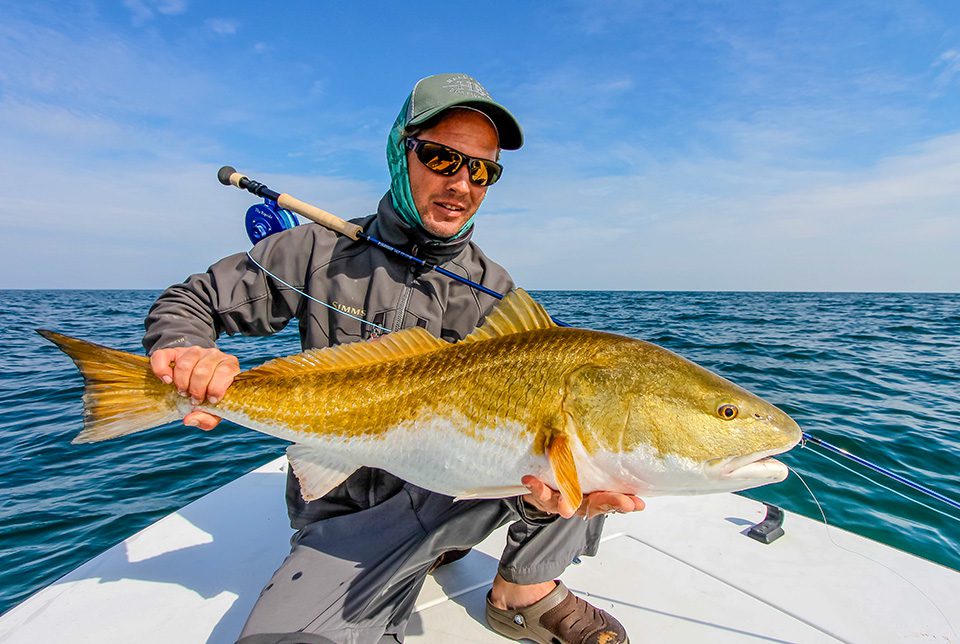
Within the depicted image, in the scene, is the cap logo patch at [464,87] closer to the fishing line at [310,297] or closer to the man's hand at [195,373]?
the fishing line at [310,297]

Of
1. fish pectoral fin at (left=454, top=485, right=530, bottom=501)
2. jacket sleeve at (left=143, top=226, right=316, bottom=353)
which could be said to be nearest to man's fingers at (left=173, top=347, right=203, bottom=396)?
jacket sleeve at (left=143, top=226, right=316, bottom=353)

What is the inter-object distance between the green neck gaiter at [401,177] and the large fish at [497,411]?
1046 mm

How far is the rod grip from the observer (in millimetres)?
3332

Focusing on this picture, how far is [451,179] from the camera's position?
126 inches

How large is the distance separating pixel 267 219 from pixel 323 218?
0.77 metres

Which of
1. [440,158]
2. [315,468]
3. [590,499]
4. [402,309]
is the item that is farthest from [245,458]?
[590,499]

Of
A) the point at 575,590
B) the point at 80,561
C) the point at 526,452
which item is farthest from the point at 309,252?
the point at 80,561

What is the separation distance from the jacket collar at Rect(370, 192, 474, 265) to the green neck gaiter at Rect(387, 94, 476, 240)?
33mm

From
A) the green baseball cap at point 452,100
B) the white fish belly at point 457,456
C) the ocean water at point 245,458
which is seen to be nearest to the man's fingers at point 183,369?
the white fish belly at point 457,456

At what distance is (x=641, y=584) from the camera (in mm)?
3320

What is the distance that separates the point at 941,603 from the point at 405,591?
126 inches

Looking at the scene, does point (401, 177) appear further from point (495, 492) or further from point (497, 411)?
point (495, 492)

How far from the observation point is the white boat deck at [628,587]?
2850 mm

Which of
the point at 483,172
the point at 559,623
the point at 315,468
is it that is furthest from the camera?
the point at 483,172
